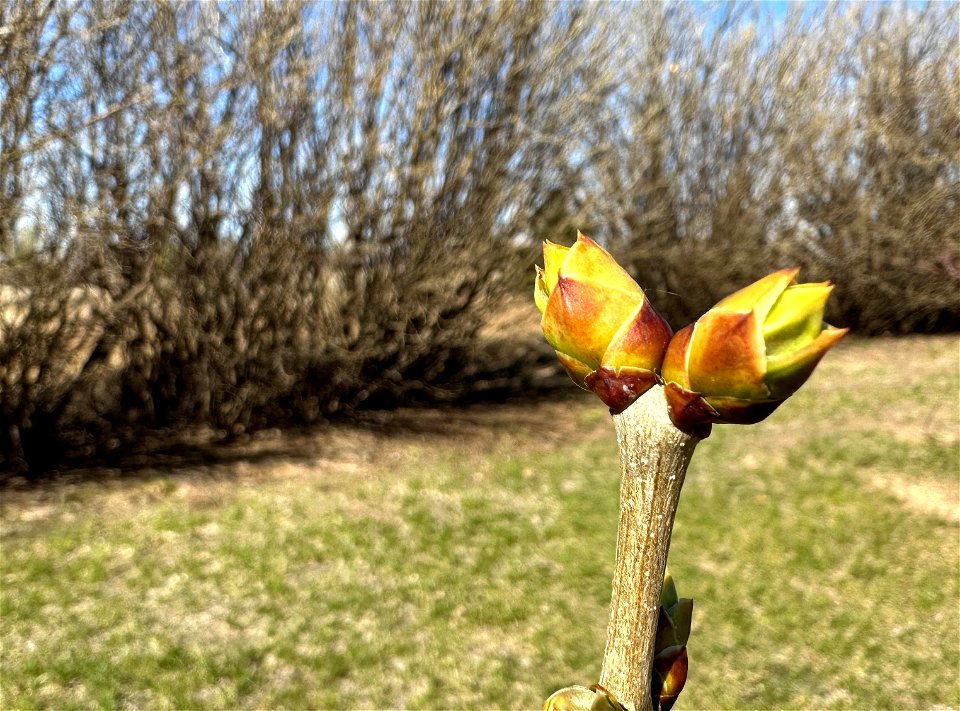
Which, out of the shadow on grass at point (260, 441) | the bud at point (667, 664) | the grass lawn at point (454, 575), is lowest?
the grass lawn at point (454, 575)

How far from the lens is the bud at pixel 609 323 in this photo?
0.52 m

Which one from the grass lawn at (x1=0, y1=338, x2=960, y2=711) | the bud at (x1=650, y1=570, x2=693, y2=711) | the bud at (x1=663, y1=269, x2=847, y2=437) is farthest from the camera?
the grass lawn at (x1=0, y1=338, x2=960, y2=711)

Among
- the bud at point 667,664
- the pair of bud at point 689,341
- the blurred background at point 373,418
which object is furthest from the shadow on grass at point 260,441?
the pair of bud at point 689,341

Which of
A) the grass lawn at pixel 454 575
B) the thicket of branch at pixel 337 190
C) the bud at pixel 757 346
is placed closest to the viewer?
the bud at pixel 757 346

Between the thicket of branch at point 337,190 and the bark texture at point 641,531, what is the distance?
4.38 meters

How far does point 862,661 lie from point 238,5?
4836 mm

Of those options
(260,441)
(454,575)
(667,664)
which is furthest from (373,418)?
(667,664)

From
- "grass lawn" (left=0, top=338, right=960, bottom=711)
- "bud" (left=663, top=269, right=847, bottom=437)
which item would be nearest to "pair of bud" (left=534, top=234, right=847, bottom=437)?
"bud" (left=663, top=269, right=847, bottom=437)

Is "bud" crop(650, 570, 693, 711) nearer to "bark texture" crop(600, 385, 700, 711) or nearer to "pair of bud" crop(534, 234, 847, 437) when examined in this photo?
"bark texture" crop(600, 385, 700, 711)

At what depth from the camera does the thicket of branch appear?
14.6ft

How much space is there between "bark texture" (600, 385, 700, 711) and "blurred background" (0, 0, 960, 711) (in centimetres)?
265

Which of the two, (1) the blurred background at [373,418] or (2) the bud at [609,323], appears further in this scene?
(1) the blurred background at [373,418]

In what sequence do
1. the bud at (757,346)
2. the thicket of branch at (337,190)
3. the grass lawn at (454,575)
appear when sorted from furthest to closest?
1. the thicket of branch at (337,190)
2. the grass lawn at (454,575)
3. the bud at (757,346)

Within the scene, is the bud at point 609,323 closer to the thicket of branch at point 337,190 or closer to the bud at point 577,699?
the bud at point 577,699
